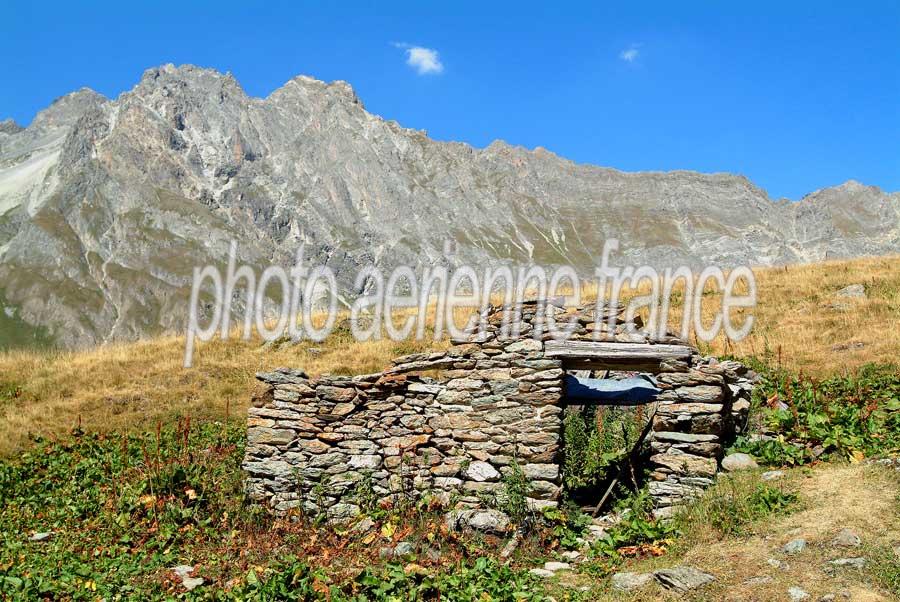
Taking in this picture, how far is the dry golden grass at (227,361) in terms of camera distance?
50.4 ft

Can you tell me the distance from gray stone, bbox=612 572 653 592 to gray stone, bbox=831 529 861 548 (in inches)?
78.9

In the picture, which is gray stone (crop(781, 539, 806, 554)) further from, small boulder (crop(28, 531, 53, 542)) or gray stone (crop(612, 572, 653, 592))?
small boulder (crop(28, 531, 53, 542))

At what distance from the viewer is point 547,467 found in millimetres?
9758

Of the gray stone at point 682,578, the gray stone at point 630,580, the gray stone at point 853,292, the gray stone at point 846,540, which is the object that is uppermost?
the gray stone at point 853,292

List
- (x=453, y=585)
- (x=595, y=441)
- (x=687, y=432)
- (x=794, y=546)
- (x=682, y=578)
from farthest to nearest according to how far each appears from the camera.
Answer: (x=595, y=441) < (x=687, y=432) < (x=453, y=585) < (x=794, y=546) < (x=682, y=578)

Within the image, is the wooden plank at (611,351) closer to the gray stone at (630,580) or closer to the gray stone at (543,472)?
the gray stone at (543,472)

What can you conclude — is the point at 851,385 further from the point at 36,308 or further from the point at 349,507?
the point at 36,308

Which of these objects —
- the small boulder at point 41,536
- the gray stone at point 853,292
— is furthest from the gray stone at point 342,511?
the gray stone at point 853,292

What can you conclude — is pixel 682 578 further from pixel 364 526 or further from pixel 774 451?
pixel 364 526

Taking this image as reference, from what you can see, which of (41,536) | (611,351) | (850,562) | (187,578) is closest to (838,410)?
(611,351)

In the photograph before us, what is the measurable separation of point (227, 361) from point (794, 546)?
1643 centimetres

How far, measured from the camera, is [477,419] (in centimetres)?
1030

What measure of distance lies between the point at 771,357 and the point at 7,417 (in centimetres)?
1858

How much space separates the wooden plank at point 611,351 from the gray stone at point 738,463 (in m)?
1.71
